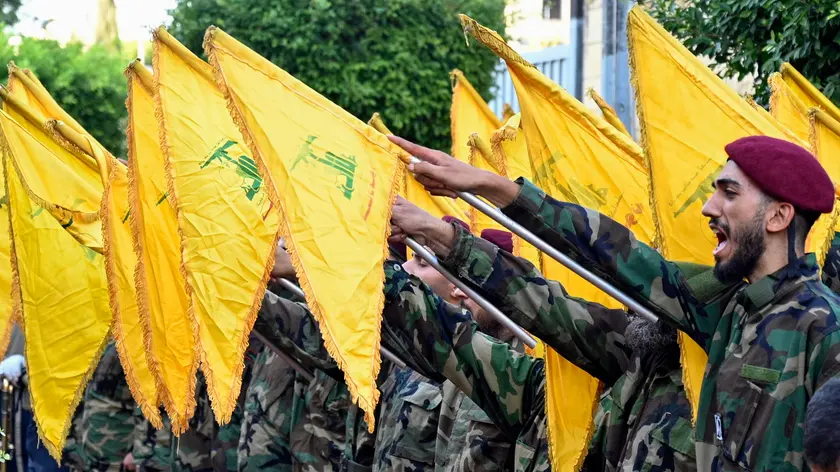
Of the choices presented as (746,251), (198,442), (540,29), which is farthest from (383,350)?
(540,29)

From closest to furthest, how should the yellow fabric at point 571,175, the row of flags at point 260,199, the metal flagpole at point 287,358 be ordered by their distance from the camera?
the row of flags at point 260,199 < the yellow fabric at point 571,175 < the metal flagpole at point 287,358

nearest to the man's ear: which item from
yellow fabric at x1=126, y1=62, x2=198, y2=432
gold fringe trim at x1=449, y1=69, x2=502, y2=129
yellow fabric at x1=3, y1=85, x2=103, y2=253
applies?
yellow fabric at x1=126, y1=62, x2=198, y2=432

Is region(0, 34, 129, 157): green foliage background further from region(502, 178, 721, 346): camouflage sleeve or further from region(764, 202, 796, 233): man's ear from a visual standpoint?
region(764, 202, 796, 233): man's ear

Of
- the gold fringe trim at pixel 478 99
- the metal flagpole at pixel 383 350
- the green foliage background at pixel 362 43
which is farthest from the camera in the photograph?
the green foliage background at pixel 362 43

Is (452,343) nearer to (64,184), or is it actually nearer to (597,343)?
(597,343)

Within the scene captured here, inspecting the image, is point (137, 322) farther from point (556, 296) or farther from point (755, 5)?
point (755, 5)

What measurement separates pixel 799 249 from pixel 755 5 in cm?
356

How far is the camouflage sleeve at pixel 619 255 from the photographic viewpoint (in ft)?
12.8

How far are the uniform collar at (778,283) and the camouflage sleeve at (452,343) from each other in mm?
1146

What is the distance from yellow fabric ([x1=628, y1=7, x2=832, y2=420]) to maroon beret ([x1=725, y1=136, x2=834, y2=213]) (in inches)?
21.1

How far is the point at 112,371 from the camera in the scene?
853cm

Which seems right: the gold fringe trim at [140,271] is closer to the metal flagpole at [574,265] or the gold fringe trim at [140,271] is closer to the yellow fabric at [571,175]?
the yellow fabric at [571,175]

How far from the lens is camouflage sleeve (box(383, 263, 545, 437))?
457 cm

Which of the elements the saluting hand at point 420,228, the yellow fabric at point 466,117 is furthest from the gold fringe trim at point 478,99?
the saluting hand at point 420,228
